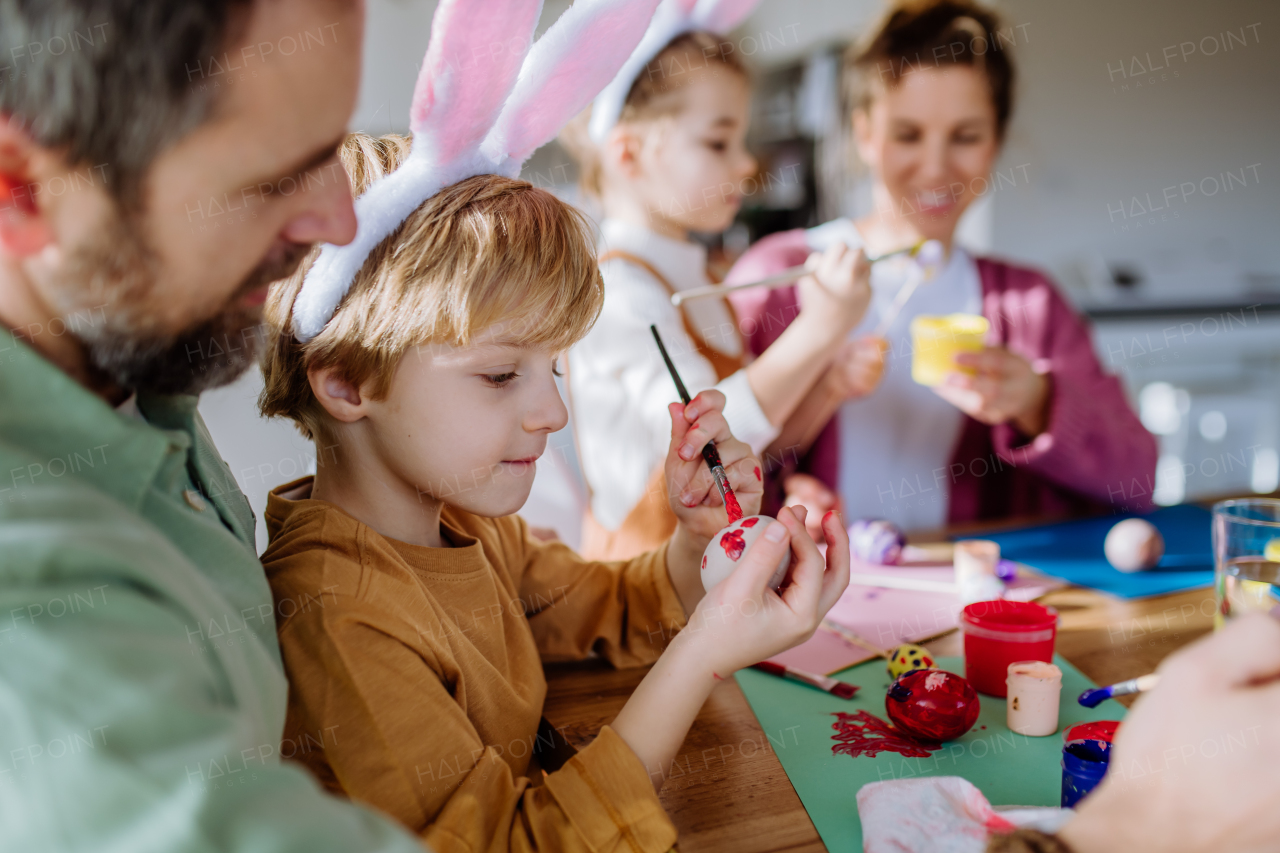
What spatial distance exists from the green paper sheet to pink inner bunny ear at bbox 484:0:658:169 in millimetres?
638

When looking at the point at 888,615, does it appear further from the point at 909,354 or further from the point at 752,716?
the point at 909,354

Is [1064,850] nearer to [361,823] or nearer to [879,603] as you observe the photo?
[361,823]

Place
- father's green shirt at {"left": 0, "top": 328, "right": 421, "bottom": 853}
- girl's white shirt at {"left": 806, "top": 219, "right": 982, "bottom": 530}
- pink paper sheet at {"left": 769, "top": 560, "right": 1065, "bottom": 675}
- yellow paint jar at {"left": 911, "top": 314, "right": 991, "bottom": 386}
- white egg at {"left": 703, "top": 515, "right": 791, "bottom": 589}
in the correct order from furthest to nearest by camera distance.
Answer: girl's white shirt at {"left": 806, "top": 219, "right": 982, "bottom": 530} → yellow paint jar at {"left": 911, "top": 314, "right": 991, "bottom": 386} → pink paper sheet at {"left": 769, "top": 560, "right": 1065, "bottom": 675} → white egg at {"left": 703, "top": 515, "right": 791, "bottom": 589} → father's green shirt at {"left": 0, "top": 328, "right": 421, "bottom": 853}

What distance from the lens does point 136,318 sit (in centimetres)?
56

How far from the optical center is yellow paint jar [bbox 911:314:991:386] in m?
1.56

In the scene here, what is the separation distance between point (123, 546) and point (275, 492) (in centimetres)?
42

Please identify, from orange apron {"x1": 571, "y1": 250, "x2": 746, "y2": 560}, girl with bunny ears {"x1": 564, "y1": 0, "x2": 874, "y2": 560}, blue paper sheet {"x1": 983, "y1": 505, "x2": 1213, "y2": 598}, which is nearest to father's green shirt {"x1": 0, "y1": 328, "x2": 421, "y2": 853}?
orange apron {"x1": 571, "y1": 250, "x2": 746, "y2": 560}

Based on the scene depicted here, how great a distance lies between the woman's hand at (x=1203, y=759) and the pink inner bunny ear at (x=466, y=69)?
2.29ft

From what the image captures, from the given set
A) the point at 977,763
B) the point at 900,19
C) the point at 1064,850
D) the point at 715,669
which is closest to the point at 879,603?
the point at 977,763

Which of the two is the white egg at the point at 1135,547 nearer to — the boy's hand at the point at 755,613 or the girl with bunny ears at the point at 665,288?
the girl with bunny ears at the point at 665,288

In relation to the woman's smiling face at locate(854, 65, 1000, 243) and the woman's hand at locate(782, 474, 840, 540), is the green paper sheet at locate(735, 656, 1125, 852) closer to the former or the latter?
the woman's hand at locate(782, 474, 840, 540)

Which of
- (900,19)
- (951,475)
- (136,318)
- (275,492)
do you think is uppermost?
(900,19)

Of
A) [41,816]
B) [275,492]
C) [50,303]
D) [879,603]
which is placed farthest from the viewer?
[879,603]

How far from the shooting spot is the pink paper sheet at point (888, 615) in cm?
104
